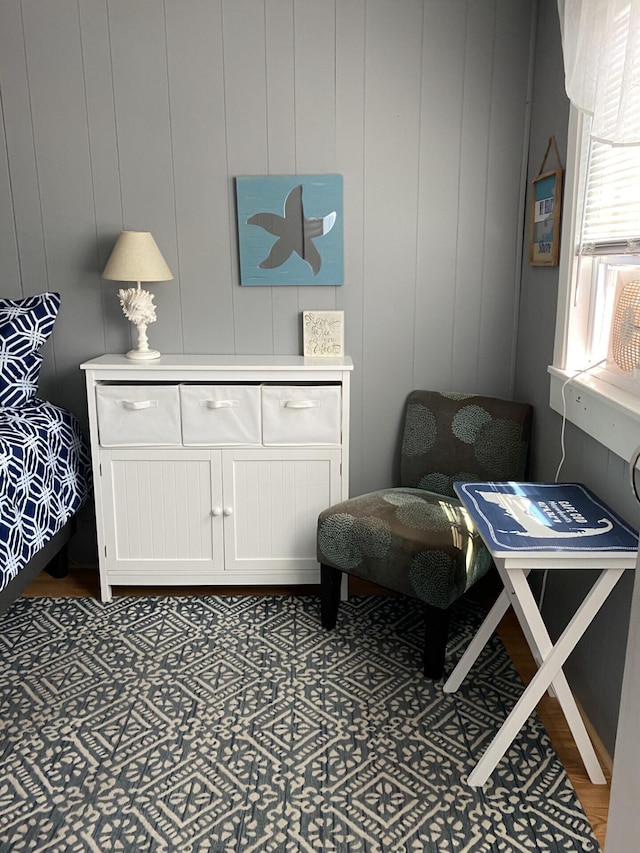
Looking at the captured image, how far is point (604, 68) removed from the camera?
65.4 inches

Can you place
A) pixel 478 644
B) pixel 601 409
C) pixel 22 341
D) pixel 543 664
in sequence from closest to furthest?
1. pixel 543 664
2. pixel 601 409
3. pixel 478 644
4. pixel 22 341

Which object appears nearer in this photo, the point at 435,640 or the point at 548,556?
the point at 548,556

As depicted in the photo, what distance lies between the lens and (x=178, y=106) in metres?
2.79

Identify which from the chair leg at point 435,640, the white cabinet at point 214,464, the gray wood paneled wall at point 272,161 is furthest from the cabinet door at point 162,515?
the chair leg at point 435,640

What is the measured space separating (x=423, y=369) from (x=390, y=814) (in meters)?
1.74

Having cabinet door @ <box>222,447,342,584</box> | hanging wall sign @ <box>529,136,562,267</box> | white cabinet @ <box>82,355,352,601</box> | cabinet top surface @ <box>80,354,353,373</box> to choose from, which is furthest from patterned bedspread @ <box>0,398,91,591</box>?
hanging wall sign @ <box>529,136,562,267</box>

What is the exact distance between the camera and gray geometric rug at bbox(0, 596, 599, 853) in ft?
5.61

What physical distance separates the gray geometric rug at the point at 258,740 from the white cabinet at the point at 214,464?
0.66 ft

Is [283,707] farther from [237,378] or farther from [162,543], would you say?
[237,378]

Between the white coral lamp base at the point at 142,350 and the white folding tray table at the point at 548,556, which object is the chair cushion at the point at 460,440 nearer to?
the white folding tray table at the point at 548,556

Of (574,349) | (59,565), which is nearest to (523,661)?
(574,349)

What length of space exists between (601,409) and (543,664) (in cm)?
69

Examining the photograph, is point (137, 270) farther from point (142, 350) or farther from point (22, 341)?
point (22, 341)

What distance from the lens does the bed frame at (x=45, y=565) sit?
2.34 metres
